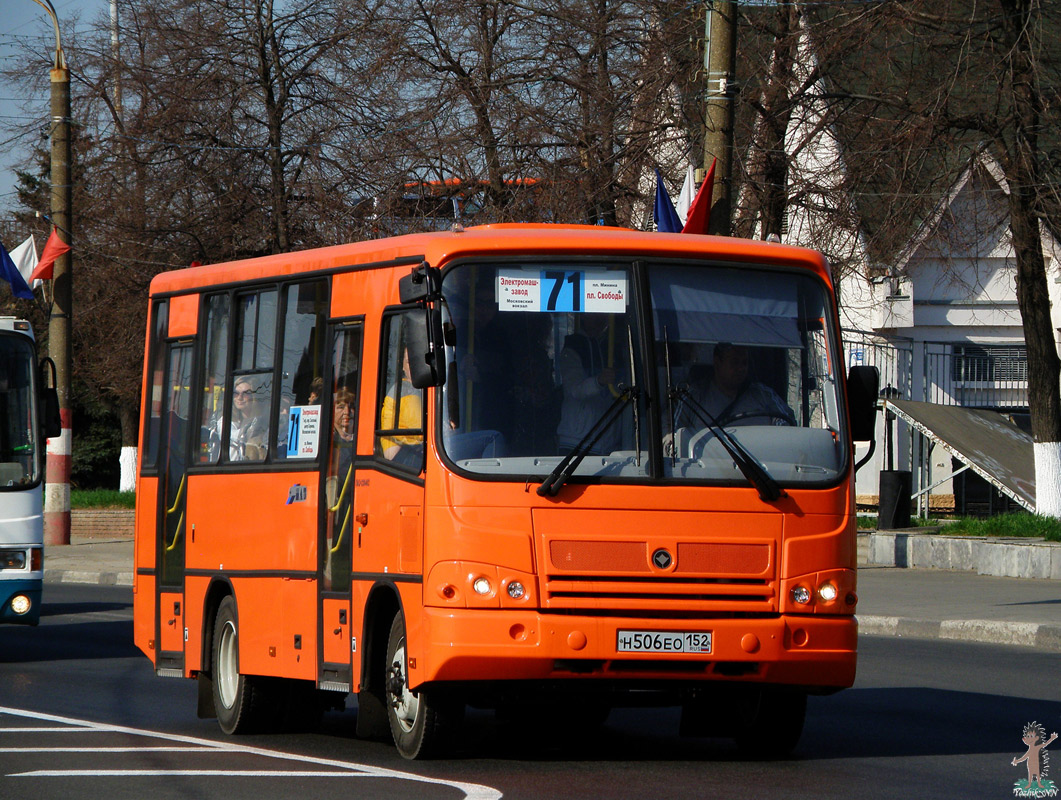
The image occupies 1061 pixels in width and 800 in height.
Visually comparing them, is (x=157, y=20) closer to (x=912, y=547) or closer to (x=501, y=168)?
(x=501, y=168)

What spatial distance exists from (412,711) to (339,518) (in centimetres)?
121

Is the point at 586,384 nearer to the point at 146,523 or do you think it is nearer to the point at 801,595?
the point at 801,595

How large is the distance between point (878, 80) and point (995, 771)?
682 inches

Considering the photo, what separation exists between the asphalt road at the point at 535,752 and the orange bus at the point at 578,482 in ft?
1.17

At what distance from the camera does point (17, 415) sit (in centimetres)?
1595

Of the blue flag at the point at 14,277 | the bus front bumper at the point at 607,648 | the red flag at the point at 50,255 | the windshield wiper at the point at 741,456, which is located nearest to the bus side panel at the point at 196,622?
the bus front bumper at the point at 607,648

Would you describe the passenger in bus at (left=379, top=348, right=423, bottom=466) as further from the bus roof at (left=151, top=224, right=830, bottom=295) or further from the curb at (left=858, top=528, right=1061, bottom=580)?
the curb at (left=858, top=528, right=1061, bottom=580)

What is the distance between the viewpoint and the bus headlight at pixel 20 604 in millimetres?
15359

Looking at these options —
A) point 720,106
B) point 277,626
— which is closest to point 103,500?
point 720,106

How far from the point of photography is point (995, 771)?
29.4 feet

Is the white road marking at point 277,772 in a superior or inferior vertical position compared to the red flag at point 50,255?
inferior

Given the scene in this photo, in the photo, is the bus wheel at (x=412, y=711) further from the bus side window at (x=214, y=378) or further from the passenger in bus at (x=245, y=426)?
the bus side window at (x=214, y=378)

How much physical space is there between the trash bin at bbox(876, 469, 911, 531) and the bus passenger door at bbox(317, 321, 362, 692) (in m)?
16.6

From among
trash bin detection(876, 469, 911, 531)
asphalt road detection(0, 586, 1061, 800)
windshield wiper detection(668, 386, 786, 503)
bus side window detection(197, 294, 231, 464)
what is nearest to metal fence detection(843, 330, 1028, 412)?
trash bin detection(876, 469, 911, 531)
